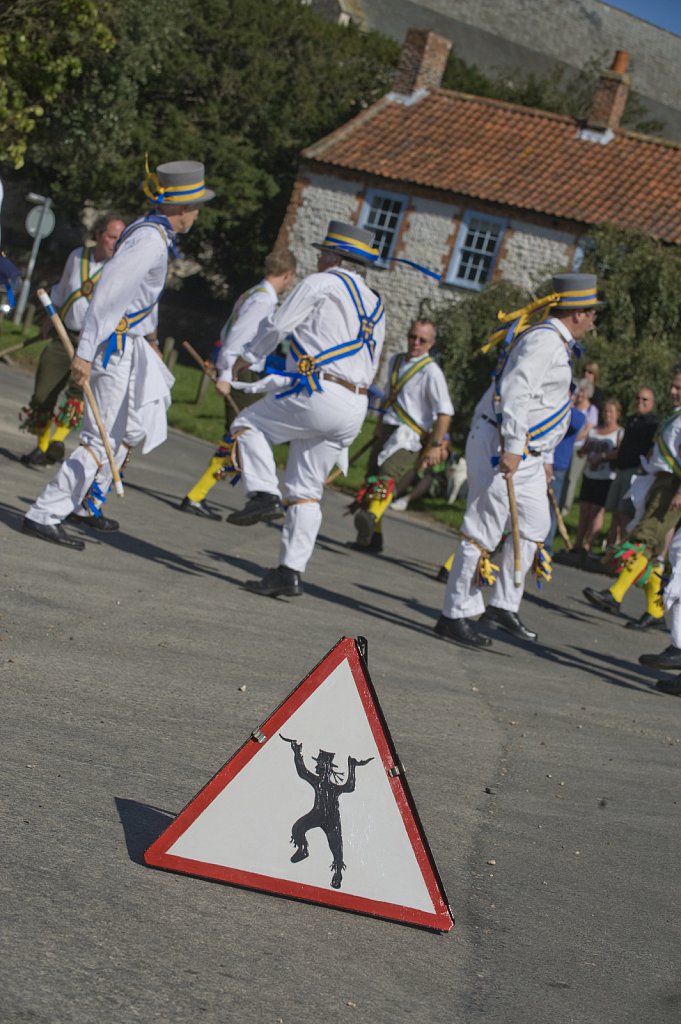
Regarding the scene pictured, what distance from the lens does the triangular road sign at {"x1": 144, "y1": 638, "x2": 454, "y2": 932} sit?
13.7 ft

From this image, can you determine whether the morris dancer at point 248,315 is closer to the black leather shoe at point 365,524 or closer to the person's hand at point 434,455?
the black leather shoe at point 365,524

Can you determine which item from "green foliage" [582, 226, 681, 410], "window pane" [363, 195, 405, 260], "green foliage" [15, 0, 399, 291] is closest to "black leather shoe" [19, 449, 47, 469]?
"green foliage" [582, 226, 681, 410]

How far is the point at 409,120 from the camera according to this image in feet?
132

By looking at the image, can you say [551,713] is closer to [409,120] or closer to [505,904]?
[505,904]

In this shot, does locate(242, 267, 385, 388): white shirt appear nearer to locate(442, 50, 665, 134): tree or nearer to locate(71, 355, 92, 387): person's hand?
locate(71, 355, 92, 387): person's hand

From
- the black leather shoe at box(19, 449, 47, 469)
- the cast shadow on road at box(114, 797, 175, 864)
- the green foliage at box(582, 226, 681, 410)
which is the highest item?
the green foliage at box(582, 226, 681, 410)

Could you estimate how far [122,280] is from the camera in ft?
28.4

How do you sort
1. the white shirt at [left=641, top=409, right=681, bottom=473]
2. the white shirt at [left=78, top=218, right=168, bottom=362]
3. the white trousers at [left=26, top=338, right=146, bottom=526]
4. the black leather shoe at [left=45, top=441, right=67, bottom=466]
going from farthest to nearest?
the black leather shoe at [left=45, top=441, right=67, bottom=466] → the white shirt at [left=641, top=409, right=681, bottom=473] → the white trousers at [left=26, top=338, right=146, bottom=526] → the white shirt at [left=78, top=218, right=168, bottom=362]

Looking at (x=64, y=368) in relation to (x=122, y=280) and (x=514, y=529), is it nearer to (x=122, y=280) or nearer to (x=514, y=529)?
(x=122, y=280)

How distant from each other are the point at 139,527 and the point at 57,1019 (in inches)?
306

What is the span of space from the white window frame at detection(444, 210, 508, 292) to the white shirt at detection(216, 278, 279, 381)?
26437 millimetres

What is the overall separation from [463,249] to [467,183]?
1.75m


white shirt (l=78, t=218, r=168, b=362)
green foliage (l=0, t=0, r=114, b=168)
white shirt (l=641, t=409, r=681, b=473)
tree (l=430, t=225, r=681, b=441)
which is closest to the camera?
white shirt (l=78, t=218, r=168, b=362)

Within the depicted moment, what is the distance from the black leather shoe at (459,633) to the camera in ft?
31.1
